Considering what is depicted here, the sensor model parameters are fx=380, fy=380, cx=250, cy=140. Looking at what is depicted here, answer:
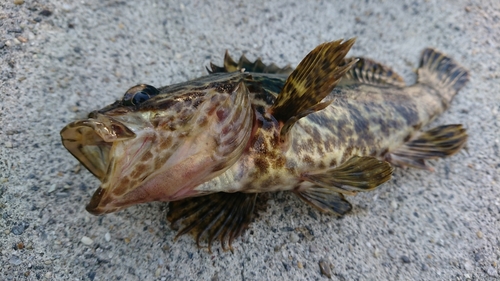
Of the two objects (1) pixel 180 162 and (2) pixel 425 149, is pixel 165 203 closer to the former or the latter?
(1) pixel 180 162

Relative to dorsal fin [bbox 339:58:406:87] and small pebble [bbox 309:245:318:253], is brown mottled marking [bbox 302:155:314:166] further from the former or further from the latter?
dorsal fin [bbox 339:58:406:87]

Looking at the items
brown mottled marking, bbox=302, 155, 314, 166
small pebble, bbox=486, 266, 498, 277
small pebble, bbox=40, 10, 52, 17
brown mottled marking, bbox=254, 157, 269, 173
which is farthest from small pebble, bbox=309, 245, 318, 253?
small pebble, bbox=40, 10, 52, 17

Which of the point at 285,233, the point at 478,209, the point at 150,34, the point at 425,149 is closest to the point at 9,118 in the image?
the point at 150,34

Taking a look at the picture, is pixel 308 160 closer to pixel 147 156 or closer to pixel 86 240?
pixel 147 156

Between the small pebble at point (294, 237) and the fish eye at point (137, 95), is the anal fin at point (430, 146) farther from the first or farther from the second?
the fish eye at point (137, 95)

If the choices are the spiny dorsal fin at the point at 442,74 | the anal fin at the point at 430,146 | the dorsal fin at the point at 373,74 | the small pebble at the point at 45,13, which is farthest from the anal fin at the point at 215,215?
the spiny dorsal fin at the point at 442,74

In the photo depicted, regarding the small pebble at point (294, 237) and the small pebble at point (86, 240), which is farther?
the small pebble at point (294, 237)

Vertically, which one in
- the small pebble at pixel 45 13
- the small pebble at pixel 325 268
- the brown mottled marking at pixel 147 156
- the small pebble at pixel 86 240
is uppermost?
the small pebble at pixel 45 13
